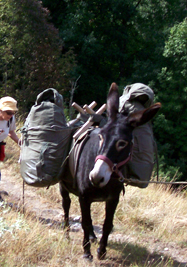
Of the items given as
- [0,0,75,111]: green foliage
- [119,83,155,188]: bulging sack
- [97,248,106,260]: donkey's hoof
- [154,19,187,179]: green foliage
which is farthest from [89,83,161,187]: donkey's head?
[154,19,187,179]: green foliage

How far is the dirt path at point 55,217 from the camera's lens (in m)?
4.25

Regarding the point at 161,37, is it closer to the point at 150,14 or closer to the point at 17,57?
the point at 150,14

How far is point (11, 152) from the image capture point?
7.80 m

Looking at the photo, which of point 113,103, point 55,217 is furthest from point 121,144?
point 55,217

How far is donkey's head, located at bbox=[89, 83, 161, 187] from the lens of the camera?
291cm

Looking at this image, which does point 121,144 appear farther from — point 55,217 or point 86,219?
point 55,217

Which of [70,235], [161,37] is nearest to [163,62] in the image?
[161,37]

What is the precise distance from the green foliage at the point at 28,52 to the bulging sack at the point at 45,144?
9.00m

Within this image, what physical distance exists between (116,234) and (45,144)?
1861mm

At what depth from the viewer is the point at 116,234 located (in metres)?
4.73

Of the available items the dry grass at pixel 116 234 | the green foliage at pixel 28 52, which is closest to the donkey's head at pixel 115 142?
the dry grass at pixel 116 234

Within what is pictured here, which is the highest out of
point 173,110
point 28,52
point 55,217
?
point 28,52

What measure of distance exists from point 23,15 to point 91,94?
8606mm

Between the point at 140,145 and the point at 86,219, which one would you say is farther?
the point at 140,145
